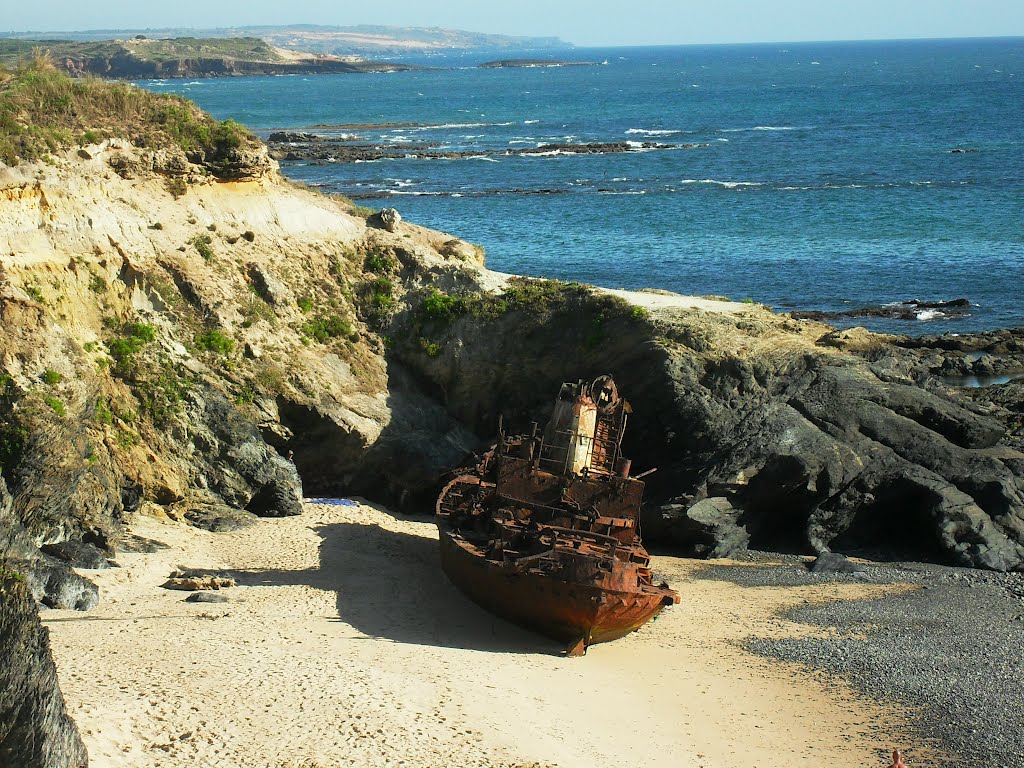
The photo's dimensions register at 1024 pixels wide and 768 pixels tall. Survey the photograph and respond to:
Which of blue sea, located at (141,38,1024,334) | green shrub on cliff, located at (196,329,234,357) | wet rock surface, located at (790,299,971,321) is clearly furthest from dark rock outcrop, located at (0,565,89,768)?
blue sea, located at (141,38,1024,334)

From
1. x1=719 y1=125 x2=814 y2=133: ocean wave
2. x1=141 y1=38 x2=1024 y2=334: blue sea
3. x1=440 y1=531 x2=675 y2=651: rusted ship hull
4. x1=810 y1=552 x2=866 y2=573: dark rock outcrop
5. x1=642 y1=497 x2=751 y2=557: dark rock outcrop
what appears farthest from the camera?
x1=719 y1=125 x2=814 y2=133: ocean wave

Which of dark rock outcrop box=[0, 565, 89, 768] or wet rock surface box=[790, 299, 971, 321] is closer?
dark rock outcrop box=[0, 565, 89, 768]

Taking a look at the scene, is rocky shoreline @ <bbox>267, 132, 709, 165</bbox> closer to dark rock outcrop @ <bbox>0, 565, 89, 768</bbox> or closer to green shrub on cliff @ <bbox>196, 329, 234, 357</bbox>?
green shrub on cliff @ <bbox>196, 329, 234, 357</bbox>

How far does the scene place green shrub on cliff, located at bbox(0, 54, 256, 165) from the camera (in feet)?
93.2

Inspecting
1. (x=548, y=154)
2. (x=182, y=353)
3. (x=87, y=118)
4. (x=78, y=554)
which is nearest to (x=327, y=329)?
(x=182, y=353)

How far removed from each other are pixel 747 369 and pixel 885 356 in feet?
17.8

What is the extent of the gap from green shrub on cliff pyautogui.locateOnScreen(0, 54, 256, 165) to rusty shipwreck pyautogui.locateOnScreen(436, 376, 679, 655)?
11450 millimetres

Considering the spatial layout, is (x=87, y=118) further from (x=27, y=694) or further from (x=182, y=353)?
(x=27, y=694)

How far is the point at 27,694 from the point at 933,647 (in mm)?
15808

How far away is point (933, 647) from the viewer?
23016mm

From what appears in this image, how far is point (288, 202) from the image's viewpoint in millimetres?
33438

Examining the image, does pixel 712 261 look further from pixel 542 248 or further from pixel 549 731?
pixel 549 731

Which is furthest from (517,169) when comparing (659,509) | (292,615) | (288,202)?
(292,615)

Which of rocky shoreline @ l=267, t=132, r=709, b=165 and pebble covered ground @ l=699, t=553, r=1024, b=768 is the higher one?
rocky shoreline @ l=267, t=132, r=709, b=165
